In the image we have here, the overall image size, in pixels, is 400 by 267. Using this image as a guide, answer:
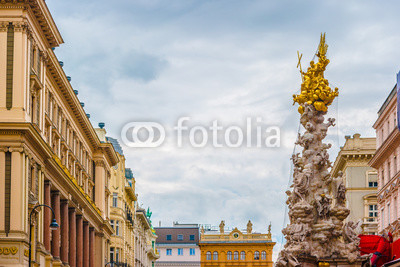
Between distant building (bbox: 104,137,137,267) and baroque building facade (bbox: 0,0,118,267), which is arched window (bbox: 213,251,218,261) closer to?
distant building (bbox: 104,137,137,267)

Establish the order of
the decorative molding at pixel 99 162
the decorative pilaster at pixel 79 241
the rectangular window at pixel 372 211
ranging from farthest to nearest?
the rectangular window at pixel 372 211
the decorative molding at pixel 99 162
the decorative pilaster at pixel 79 241

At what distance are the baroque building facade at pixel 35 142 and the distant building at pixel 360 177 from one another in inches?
1178

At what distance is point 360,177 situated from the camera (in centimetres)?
9581

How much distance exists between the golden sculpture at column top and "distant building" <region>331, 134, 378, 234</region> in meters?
54.3

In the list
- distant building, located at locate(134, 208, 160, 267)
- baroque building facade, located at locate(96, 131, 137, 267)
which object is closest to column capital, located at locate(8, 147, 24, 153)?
baroque building facade, located at locate(96, 131, 137, 267)

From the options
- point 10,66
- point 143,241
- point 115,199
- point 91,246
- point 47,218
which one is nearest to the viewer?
point 10,66

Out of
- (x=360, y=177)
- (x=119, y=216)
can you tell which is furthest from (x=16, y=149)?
(x=119, y=216)

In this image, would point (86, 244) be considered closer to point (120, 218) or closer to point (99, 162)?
point (99, 162)

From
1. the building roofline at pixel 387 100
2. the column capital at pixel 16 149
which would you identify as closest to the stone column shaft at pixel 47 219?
the column capital at pixel 16 149

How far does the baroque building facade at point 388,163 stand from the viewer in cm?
7050

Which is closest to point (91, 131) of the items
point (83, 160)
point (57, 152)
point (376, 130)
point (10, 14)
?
point (83, 160)

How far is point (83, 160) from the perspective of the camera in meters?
84.6

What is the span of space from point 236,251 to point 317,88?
157649 millimetres

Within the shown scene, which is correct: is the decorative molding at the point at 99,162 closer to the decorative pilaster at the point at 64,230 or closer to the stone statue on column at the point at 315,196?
the decorative pilaster at the point at 64,230
